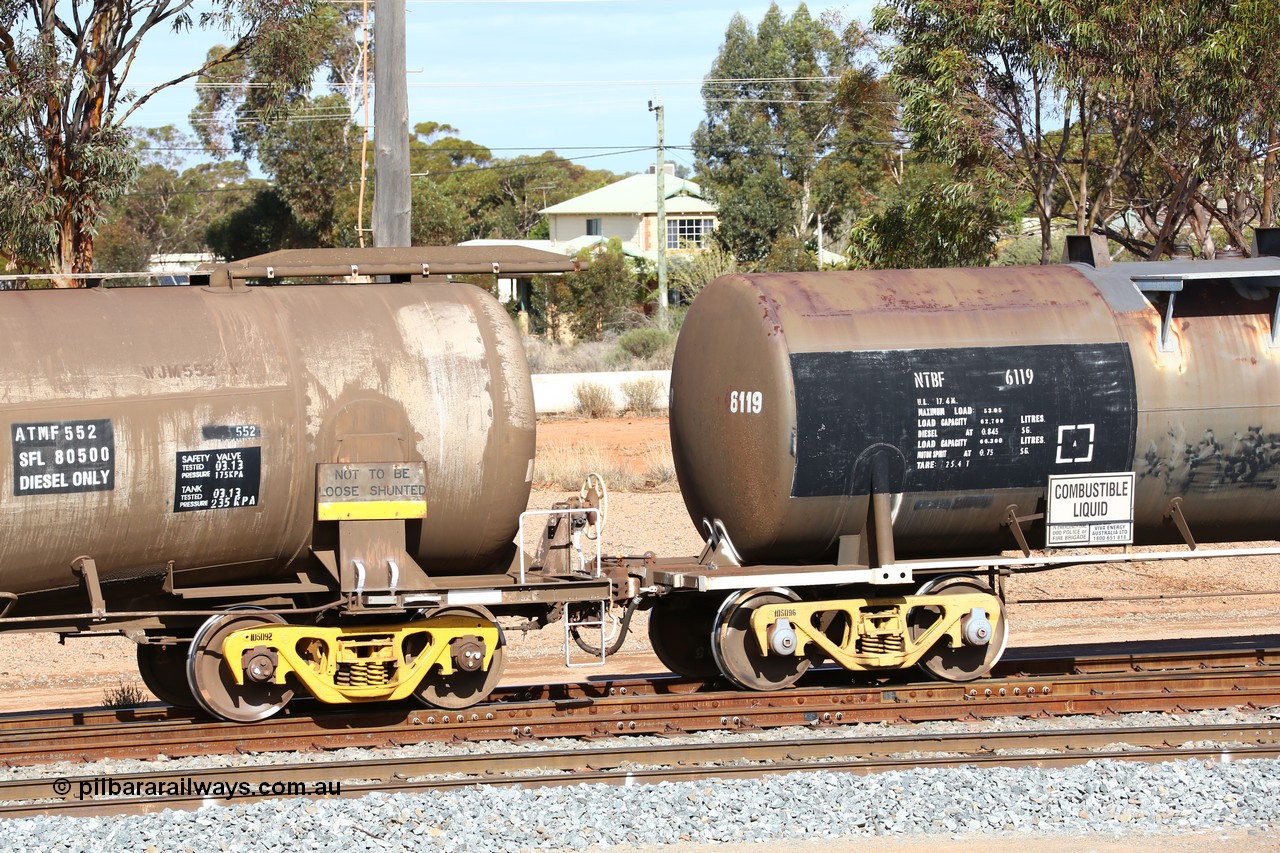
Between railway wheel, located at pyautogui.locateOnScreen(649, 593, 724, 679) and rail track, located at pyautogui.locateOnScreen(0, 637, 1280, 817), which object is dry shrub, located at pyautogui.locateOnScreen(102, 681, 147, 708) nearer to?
rail track, located at pyautogui.locateOnScreen(0, 637, 1280, 817)

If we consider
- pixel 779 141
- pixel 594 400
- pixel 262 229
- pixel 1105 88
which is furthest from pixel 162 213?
pixel 1105 88

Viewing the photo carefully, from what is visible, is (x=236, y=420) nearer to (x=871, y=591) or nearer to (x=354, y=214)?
(x=871, y=591)

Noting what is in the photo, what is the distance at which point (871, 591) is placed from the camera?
12.6 meters

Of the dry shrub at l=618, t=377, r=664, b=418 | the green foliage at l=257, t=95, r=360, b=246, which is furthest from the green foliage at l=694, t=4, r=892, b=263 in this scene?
the dry shrub at l=618, t=377, r=664, b=418

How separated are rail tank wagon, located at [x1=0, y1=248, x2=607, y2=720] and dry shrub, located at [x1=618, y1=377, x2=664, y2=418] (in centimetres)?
2531

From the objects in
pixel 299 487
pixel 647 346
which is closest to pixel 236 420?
pixel 299 487

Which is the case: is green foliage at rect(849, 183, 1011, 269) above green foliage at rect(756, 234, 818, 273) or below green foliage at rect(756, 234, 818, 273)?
below

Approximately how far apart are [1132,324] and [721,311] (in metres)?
3.68

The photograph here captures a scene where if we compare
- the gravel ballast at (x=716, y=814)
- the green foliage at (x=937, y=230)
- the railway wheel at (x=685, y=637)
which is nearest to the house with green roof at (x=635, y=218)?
the green foliage at (x=937, y=230)

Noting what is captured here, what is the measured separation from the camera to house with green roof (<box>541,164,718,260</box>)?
8119 cm

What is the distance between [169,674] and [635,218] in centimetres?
7314

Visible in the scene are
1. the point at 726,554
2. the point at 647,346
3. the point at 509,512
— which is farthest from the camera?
the point at 647,346

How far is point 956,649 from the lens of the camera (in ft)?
41.8

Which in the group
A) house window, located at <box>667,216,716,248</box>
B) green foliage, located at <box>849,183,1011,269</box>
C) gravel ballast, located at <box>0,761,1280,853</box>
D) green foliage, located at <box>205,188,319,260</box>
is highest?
house window, located at <box>667,216,716,248</box>
